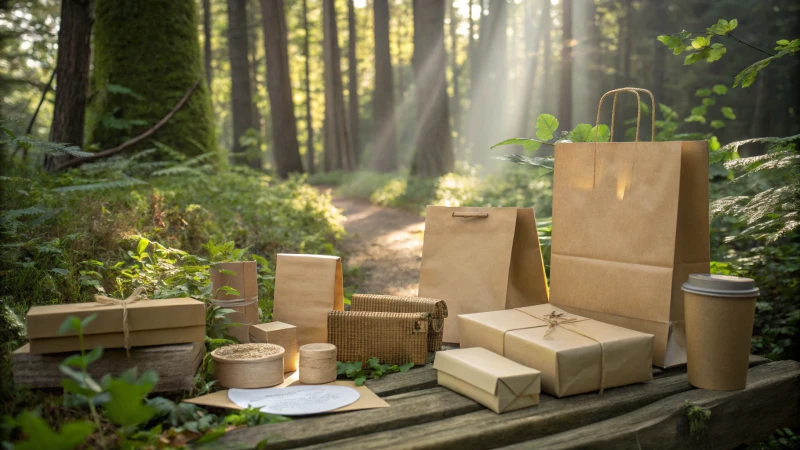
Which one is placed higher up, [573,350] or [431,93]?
[431,93]

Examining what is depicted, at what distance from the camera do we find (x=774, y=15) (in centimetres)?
1894

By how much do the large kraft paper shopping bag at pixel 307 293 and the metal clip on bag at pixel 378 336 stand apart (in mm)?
185

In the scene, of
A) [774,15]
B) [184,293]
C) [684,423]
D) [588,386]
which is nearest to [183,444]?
[184,293]

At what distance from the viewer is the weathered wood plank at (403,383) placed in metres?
2.41

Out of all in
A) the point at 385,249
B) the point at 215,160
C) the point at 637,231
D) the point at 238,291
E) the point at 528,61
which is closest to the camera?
the point at 637,231

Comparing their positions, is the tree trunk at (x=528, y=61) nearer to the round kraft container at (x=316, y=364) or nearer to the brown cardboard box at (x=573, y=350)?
the brown cardboard box at (x=573, y=350)

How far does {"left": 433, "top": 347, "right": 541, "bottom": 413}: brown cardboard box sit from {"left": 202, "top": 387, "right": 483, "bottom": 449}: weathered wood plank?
54 mm

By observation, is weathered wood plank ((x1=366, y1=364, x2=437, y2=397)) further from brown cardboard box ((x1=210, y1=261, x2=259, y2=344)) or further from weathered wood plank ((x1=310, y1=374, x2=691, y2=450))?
brown cardboard box ((x1=210, y1=261, x2=259, y2=344))

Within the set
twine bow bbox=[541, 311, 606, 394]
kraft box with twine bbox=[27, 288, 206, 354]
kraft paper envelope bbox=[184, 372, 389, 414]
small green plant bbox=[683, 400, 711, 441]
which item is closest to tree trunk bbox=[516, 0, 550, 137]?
twine bow bbox=[541, 311, 606, 394]

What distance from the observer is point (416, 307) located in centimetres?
286

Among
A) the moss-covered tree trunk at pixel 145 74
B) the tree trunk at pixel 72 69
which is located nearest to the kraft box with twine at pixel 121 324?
the tree trunk at pixel 72 69

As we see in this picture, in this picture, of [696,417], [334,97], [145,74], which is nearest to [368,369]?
[696,417]

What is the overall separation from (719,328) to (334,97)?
19405mm

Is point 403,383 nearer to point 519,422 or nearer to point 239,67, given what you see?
point 519,422
